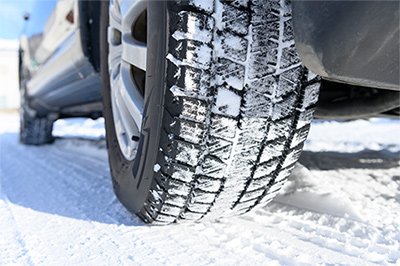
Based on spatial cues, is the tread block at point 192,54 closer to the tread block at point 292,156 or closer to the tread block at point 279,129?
the tread block at point 279,129

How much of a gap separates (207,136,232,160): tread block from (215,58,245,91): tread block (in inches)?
5.4

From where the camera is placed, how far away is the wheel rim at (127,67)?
1.00 m

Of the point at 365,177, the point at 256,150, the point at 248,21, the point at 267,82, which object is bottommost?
the point at 365,177

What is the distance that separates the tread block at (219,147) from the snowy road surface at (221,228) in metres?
0.26

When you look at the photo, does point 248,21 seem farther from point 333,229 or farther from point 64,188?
point 64,188

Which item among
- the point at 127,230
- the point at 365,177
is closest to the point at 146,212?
the point at 127,230

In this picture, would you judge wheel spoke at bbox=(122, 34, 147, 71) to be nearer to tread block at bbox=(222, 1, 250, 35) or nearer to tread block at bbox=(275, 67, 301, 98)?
tread block at bbox=(222, 1, 250, 35)

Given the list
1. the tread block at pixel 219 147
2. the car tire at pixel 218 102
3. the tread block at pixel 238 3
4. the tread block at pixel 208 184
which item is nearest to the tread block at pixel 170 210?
the car tire at pixel 218 102

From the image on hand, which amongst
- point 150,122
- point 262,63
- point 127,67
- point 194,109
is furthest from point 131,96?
point 262,63

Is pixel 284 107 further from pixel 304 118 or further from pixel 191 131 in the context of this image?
pixel 191 131

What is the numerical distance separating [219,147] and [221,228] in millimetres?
334

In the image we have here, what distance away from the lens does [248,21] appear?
30.3 inches

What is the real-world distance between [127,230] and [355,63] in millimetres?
786

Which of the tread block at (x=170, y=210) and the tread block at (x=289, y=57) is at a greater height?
the tread block at (x=289, y=57)
